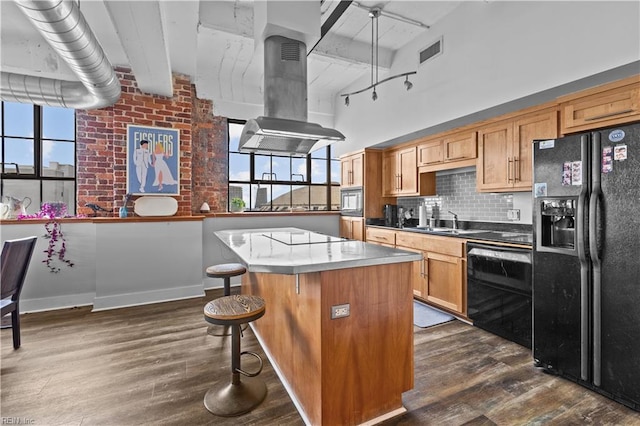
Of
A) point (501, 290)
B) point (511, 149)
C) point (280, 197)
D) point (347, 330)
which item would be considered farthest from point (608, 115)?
point (280, 197)

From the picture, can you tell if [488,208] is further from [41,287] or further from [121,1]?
[41,287]

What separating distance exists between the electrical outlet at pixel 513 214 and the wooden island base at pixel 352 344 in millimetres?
2231

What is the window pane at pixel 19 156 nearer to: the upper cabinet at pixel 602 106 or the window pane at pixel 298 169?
the window pane at pixel 298 169

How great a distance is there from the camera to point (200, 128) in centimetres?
482

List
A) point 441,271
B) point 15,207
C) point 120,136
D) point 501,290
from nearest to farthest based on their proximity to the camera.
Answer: point 501,290, point 441,271, point 15,207, point 120,136

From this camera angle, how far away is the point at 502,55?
299 centimetres

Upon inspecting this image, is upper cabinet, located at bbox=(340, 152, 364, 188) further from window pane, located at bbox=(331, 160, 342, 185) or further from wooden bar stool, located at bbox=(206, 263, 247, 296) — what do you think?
wooden bar stool, located at bbox=(206, 263, 247, 296)

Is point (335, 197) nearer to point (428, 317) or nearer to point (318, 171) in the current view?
point (318, 171)

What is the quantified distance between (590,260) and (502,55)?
2046mm

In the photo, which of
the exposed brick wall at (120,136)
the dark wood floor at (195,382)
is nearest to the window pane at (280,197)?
the exposed brick wall at (120,136)

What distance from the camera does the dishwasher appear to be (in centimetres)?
263

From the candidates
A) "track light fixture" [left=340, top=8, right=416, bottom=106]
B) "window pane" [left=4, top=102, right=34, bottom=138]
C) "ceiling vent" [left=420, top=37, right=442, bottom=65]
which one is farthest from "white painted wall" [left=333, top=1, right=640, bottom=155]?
"window pane" [left=4, top=102, right=34, bottom=138]

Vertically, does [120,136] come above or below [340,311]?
above

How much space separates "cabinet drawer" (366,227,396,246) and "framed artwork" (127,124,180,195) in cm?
280
